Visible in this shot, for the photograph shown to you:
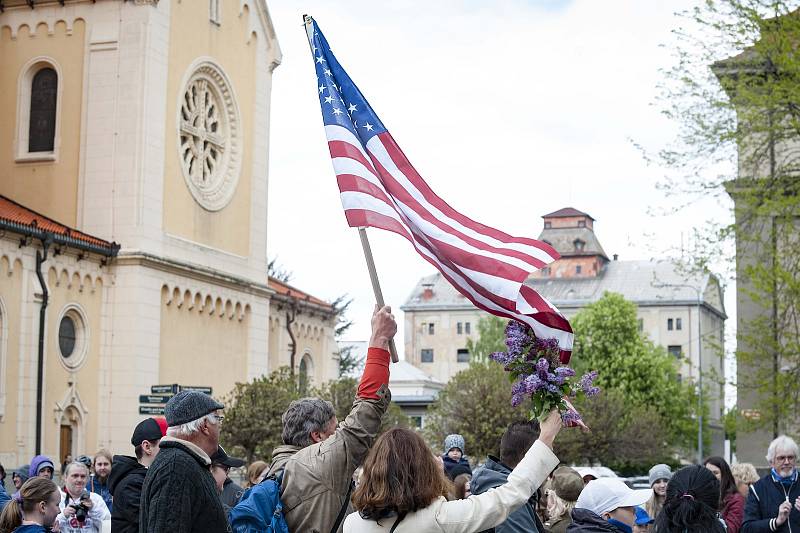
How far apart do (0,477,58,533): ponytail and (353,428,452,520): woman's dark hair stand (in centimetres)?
453

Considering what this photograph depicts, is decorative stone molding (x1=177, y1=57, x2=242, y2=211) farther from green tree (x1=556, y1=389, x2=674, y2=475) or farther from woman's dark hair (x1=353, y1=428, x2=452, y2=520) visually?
woman's dark hair (x1=353, y1=428, x2=452, y2=520)

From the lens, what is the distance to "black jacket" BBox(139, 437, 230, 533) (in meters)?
6.52

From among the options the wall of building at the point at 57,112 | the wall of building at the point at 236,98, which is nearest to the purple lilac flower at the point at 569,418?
the wall of building at the point at 57,112

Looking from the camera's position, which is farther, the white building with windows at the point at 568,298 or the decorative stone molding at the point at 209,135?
the white building with windows at the point at 568,298

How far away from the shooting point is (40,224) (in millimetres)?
35594

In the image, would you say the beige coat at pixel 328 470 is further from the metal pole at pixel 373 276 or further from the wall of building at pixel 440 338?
the wall of building at pixel 440 338

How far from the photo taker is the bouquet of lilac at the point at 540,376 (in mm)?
6387

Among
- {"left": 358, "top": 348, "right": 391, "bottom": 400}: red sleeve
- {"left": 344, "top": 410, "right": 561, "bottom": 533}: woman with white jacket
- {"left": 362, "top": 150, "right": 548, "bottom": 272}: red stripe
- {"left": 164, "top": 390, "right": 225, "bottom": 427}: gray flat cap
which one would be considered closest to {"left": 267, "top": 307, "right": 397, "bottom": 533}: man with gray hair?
{"left": 358, "top": 348, "right": 391, "bottom": 400}: red sleeve

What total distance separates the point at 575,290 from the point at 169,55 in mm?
82415

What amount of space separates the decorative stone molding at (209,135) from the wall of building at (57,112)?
323cm

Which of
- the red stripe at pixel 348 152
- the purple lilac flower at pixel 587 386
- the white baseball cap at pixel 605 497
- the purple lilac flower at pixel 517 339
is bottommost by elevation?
the white baseball cap at pixel 605 497

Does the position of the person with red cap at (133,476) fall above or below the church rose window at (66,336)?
below

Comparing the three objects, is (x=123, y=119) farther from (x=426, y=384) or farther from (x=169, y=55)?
(x=426, y=384)

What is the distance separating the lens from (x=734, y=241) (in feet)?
84.0
